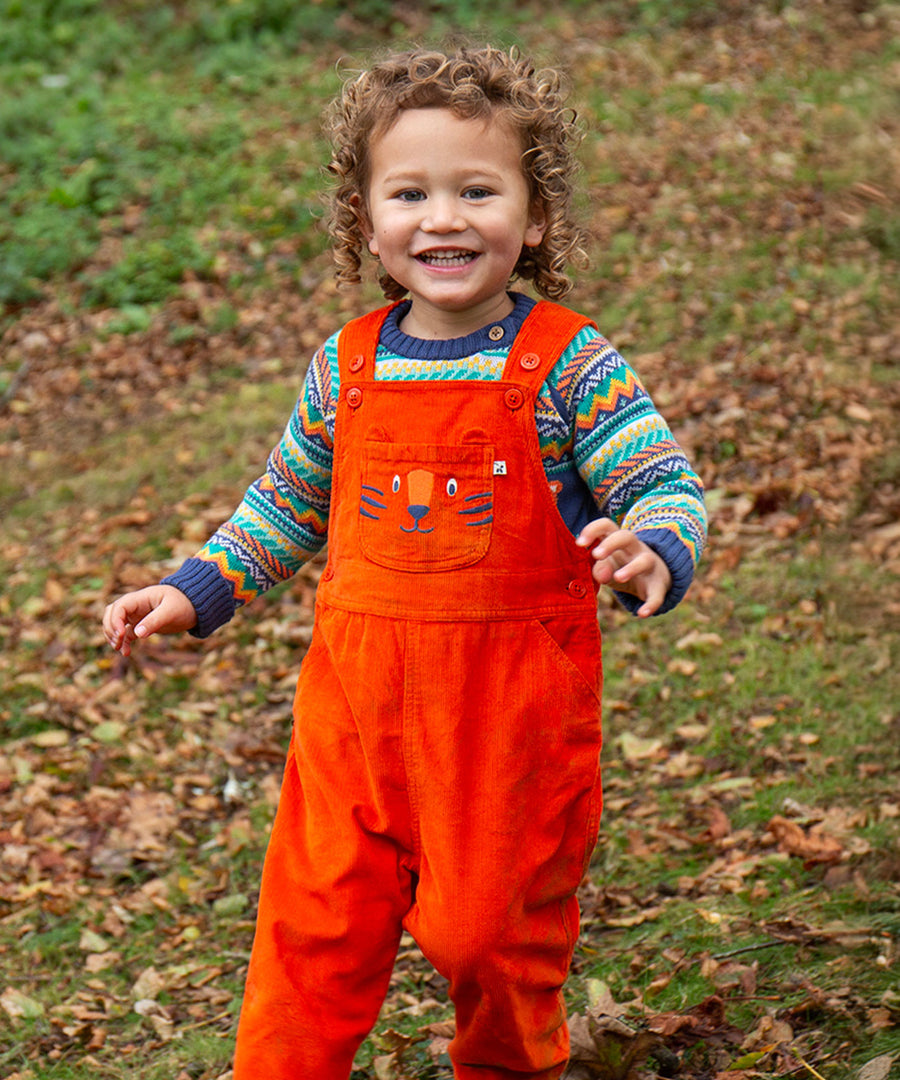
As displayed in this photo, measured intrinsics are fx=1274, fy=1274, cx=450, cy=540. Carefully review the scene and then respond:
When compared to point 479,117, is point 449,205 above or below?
below

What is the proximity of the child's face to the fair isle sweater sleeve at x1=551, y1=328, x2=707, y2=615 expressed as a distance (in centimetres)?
23

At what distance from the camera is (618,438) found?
230 centimetres

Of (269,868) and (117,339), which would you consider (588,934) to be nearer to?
(269,868)

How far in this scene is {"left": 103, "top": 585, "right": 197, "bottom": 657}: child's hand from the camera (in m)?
2.41

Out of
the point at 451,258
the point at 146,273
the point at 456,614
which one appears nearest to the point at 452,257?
the point at 451,258

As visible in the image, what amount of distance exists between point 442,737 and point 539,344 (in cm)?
73

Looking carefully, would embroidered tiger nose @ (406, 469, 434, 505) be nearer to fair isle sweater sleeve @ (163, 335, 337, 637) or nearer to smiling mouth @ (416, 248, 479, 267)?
fair isle sweater sleeve @ (163, 335, 337, 637)

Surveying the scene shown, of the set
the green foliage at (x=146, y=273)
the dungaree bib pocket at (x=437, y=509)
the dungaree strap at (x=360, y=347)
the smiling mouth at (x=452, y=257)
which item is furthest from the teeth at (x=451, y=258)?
the green foliage at (x=146, y=273)

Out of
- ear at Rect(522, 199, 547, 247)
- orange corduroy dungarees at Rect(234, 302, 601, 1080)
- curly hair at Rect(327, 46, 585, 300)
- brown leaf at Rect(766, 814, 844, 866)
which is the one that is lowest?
brown leaf at Rect(766, 814, 844, 866)

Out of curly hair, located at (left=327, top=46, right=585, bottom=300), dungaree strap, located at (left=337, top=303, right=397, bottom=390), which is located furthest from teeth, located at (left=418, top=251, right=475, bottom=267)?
curly hair, located at (left=327, top=46, right=585, bottom=300)

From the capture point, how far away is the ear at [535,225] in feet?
8.21

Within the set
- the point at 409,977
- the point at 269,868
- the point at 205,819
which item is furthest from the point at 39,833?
the point at 269,868

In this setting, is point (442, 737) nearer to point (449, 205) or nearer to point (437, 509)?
point (437, 509)

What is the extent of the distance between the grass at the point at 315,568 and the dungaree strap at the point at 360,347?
1.94 ft
